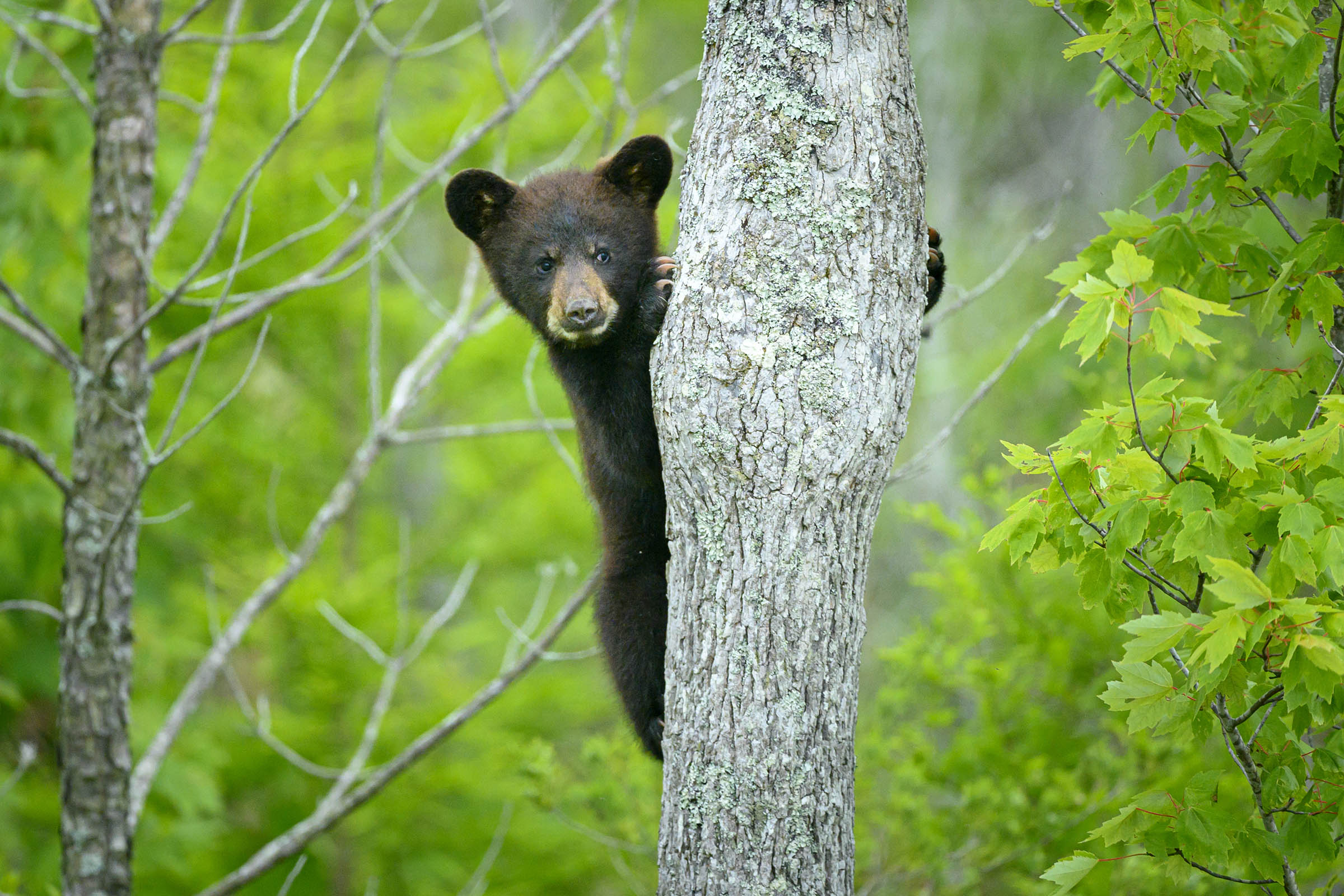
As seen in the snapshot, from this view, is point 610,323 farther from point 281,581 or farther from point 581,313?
point 281,581

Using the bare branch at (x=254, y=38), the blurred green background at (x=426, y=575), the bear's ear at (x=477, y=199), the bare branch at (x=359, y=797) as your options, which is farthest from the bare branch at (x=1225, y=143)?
the bare branch at (x=359, y=797)

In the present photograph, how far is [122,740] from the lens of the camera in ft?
11.3

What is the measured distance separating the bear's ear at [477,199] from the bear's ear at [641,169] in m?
0.39

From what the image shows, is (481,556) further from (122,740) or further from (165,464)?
(122,740)

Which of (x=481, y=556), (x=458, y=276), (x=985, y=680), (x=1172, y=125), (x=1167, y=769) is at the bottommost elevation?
(x=1167, y=769)

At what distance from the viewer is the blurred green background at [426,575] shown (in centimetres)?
464

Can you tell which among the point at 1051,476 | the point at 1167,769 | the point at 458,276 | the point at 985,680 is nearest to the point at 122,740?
the point at 1051,476

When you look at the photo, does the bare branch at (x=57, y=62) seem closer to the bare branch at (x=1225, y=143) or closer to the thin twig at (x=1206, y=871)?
the bare branch at (x=1225, y=143)

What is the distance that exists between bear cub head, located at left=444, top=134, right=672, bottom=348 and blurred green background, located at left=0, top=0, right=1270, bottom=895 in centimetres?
21

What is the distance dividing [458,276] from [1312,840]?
34.7ft

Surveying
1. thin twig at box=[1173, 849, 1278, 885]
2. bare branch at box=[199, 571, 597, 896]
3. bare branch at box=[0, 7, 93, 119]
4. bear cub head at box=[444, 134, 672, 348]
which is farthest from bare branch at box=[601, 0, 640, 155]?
thin twig at box=[1173, 849, 1278, 885]

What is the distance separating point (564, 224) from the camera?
388 cm

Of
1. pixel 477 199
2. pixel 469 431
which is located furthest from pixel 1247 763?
pixel 477 199

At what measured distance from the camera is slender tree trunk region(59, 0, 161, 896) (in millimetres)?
3379
